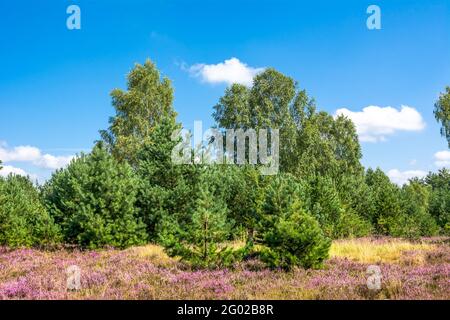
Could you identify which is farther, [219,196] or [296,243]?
[219,196]

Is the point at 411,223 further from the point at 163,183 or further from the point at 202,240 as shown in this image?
the point at 202,240

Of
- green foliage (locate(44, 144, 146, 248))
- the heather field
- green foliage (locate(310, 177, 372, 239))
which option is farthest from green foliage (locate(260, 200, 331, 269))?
green foliage (locate(310, 177, 372, 239))

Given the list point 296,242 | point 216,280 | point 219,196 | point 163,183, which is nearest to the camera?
point 216,280

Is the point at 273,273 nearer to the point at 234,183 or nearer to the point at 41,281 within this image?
the point at 41,281

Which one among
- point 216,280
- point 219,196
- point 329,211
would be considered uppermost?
point 219,196

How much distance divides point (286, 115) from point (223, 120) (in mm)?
6551

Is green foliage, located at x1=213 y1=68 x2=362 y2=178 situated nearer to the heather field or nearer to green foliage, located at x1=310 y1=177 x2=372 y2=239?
green foliage, located at x1=310 y1=177 x2=372 y2=239

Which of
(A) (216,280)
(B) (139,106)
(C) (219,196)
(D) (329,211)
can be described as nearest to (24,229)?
(C) (219,196)

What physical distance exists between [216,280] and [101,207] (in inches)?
411

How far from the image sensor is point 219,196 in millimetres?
22719

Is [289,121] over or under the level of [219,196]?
over

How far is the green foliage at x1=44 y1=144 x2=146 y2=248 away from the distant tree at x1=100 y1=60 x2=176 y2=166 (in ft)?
58.4

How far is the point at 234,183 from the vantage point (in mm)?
24828
